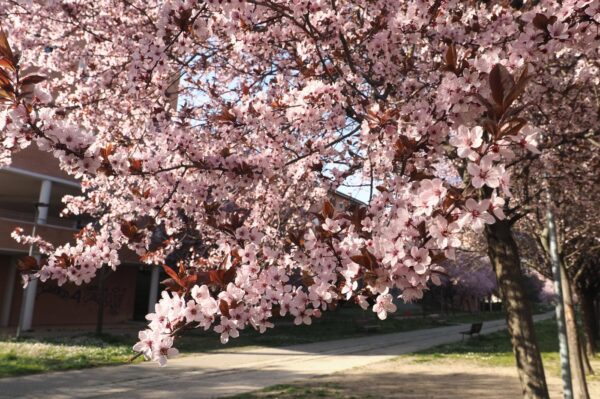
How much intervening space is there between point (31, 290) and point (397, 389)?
16.4 m

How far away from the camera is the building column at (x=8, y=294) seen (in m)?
20.7

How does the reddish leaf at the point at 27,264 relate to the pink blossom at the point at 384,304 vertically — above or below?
above

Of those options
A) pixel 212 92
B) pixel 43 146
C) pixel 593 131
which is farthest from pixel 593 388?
pixel 43 146

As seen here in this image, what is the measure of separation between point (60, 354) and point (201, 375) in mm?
4763

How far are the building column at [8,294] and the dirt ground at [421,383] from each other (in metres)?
17.0

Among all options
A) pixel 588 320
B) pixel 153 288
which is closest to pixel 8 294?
pixel 153 288

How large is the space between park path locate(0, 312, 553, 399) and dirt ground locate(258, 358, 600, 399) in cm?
90

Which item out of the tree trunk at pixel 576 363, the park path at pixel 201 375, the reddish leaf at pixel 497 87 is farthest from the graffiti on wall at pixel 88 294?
the reddish leaf at pixel 497 87

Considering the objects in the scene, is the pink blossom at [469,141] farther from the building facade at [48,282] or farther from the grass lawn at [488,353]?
the building facade at [48,282]

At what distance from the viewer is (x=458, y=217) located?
2092mm

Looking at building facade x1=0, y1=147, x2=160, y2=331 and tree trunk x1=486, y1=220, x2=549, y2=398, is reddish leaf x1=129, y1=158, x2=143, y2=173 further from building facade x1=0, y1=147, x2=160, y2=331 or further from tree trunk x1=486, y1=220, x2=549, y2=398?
building facade x1=0, y1=147, x2=160, y2=331

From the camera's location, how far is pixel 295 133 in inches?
213

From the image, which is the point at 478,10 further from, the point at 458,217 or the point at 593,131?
the point at 458,217

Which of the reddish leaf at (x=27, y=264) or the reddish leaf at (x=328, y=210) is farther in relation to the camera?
the reddish leaf at (x=27, y=264)
